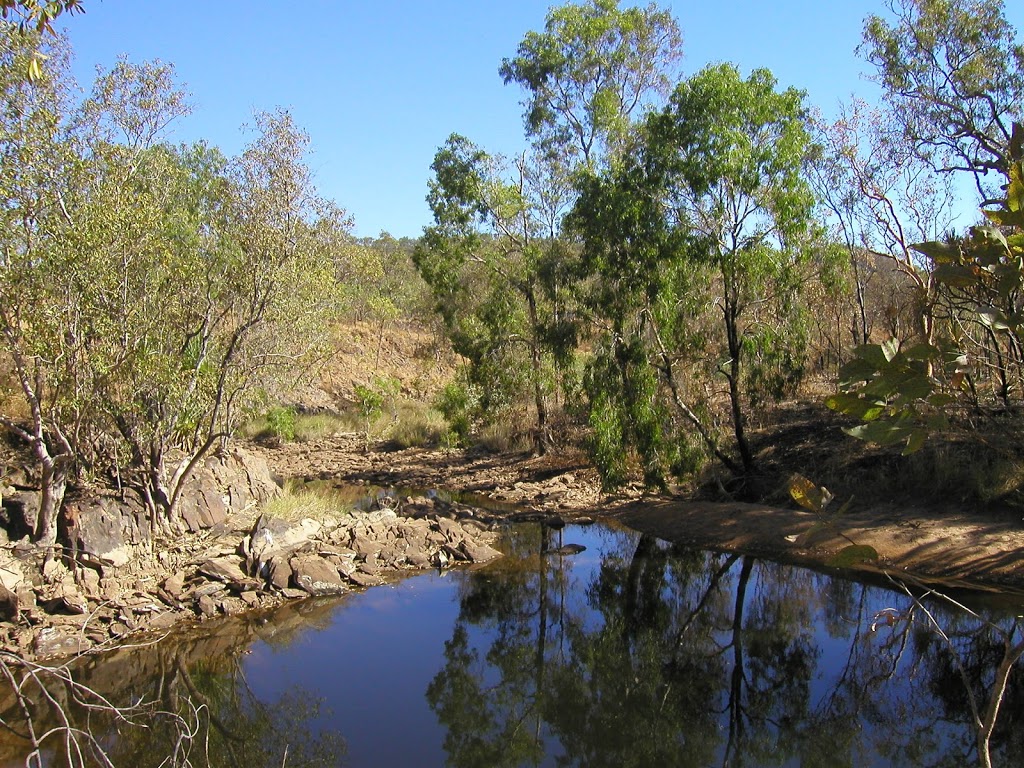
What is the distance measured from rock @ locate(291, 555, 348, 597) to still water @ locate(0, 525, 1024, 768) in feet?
1.15

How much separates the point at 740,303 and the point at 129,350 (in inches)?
408

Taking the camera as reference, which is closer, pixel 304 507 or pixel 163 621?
pixel 163 621

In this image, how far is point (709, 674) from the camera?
1007 centimetres

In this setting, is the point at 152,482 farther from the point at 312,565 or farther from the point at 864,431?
the point at 864,431

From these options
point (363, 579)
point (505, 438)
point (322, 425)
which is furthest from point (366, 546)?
point (322, 425)

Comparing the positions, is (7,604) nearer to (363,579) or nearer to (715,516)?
(363,579)

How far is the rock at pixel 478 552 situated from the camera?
14.9 m

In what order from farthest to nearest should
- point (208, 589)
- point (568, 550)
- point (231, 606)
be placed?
1. point (568, 550)
2. point (208, 589)
3. point (231, 606)

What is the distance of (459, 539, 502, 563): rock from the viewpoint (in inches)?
586

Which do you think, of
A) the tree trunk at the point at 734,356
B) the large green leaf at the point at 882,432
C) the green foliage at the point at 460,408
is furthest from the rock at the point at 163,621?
the green foliage at the point at 460,408

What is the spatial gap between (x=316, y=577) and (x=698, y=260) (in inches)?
335

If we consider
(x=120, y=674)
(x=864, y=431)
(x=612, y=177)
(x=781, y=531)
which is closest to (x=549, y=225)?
(x=612, y=177)

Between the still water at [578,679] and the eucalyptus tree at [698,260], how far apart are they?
12.6 ft

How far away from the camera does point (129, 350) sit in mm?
11414
